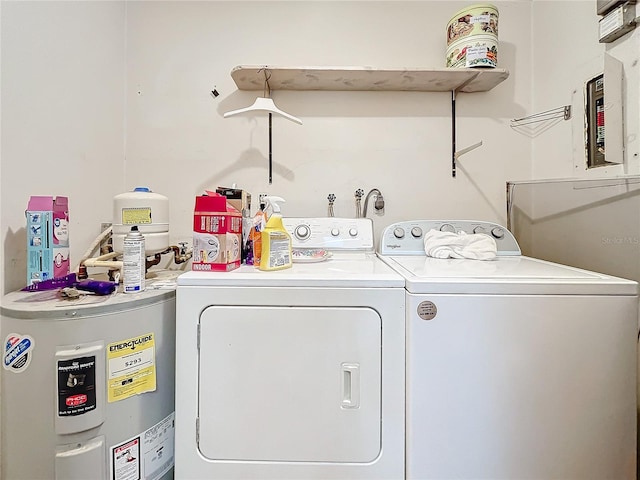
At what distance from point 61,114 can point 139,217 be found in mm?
624

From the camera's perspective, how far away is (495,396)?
3.17 feet

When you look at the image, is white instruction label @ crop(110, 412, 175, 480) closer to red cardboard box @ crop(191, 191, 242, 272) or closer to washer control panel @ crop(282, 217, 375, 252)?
red cardboard box @ crop(191, 191, 242, 272)

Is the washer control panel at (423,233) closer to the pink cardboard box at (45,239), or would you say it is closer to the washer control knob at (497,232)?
the washer control knob at (497,232)

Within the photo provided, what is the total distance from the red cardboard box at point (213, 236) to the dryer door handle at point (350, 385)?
50cm

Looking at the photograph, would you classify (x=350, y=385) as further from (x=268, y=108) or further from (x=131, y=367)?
(x=268, y=108)

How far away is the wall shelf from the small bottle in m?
1.02

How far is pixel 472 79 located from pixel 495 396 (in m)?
1.53

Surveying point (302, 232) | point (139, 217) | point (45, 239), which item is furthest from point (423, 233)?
point (45, 239)

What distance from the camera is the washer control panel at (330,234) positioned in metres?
1.63

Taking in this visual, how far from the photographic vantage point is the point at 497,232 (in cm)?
159

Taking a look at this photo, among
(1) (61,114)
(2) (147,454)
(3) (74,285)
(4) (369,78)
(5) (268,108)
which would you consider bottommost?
(2) (147,454)

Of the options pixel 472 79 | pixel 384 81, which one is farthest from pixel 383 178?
pixel 472 79

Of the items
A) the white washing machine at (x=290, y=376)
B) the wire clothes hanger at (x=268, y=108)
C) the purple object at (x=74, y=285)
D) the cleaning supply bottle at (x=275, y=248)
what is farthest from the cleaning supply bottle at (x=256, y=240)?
the wire clothes hanger at (x=268, y=108)

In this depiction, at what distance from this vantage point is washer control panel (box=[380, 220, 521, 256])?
1580 mm
